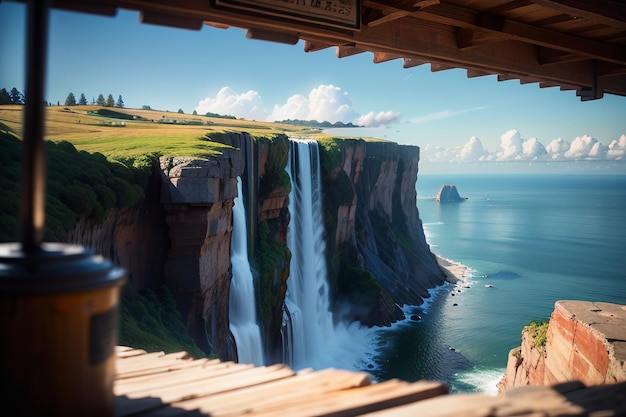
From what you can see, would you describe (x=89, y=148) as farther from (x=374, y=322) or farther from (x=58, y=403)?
(x=374, y=322)

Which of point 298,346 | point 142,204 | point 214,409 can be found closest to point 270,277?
point 298,346

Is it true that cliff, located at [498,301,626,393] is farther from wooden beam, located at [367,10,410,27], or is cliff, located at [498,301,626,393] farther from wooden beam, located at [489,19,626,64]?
wooden beam, located at [367,10,410,27]

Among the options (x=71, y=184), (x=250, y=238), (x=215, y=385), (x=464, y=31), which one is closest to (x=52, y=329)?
(x=215, y=385)

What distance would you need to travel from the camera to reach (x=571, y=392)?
3.94 metres

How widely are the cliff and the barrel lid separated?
10.5m

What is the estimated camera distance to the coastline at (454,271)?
Result: 60169 mm

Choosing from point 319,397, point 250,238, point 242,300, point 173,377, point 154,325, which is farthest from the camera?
point 250,238

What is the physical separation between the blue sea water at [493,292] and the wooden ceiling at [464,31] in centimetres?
2390

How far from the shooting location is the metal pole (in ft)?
8.89

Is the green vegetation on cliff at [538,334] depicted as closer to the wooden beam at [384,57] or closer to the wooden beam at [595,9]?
the wooden beam at [384,57]

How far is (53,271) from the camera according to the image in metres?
2.67

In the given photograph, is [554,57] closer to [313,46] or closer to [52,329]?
[313,46]

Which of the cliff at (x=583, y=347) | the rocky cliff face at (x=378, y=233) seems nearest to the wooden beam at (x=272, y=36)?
the cliff at (x=583, y=347)

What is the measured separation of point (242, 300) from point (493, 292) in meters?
37.2
